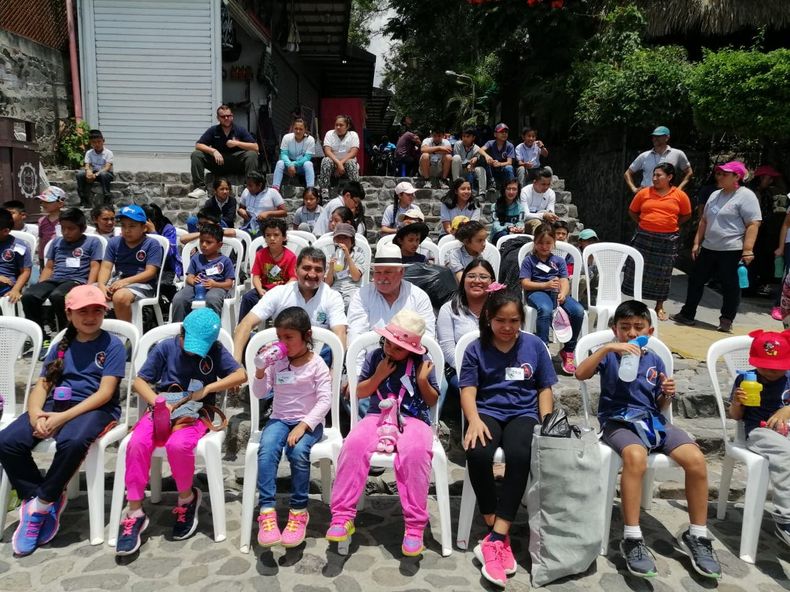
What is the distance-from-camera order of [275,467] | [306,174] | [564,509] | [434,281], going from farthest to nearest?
[306,174] < [434,281] < [275,467] < [564,509]

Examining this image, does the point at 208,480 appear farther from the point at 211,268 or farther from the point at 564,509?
the point at 211,268

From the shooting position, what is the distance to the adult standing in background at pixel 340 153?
830 centimetres

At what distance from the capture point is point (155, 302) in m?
4.79

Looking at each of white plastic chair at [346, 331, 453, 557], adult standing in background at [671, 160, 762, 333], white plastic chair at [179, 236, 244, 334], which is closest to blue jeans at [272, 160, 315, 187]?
white plastic chair at [179, 236, 244, 334]

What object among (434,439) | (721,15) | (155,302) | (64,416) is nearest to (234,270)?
(155,302)

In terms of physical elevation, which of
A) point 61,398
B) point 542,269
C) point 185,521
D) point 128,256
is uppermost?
point 542,269

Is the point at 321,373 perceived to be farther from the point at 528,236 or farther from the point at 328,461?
the point at 528,236

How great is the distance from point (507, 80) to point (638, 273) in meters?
10.8

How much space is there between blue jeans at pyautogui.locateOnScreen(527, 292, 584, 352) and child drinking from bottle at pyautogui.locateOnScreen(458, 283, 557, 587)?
1395 millimetres

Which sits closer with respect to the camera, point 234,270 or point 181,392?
point 181,392

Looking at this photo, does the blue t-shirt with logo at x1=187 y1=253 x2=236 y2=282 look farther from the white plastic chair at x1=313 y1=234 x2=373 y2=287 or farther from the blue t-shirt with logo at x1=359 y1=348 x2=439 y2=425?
the blue t-shirt with logo at x1=359 y1=348 x2=439 y2=425

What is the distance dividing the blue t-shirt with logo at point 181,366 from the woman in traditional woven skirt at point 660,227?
3.99 metres

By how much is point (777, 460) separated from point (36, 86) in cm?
1023

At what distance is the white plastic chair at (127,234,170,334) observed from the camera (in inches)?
181
